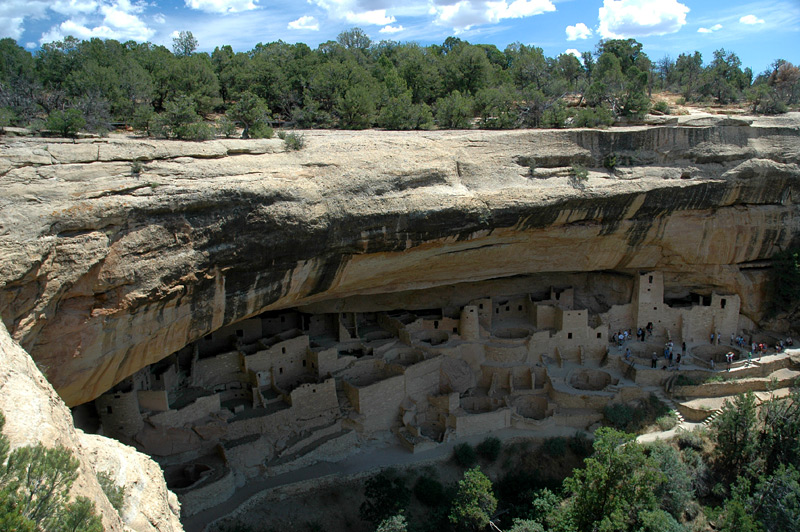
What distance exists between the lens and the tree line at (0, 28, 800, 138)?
1495 centimetres

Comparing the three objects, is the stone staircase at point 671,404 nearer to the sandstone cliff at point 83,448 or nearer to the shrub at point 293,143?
the shrub at point 293,143

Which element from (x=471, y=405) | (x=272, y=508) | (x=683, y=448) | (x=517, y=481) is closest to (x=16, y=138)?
(x=272, y=508)

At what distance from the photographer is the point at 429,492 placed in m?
16.2

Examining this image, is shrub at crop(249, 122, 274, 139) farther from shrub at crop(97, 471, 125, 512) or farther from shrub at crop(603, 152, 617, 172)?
shrub at crop(97, 471, 125, 512)

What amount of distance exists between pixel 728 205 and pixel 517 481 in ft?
36.3

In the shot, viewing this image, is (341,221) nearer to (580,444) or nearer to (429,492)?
(429,492)

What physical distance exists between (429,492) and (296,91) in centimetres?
1459

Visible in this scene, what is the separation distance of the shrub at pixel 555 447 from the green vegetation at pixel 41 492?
15331mm

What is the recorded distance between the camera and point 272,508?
1458 centimetres

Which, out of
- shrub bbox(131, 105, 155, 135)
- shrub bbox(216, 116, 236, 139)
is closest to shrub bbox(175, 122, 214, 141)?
shrub bbox(131, 105, 155, 135)

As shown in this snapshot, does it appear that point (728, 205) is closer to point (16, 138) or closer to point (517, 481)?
point (517, 481)

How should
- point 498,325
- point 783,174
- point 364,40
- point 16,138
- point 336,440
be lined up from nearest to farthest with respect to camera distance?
point 16,138 < point 336,440 < point 783,174 < point 498,325 < point 364,40

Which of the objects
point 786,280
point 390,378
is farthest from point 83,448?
point 786,280

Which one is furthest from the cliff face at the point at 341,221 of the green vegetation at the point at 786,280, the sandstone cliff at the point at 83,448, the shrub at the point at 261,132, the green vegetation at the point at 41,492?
the green vegetation at the point at 41,492
